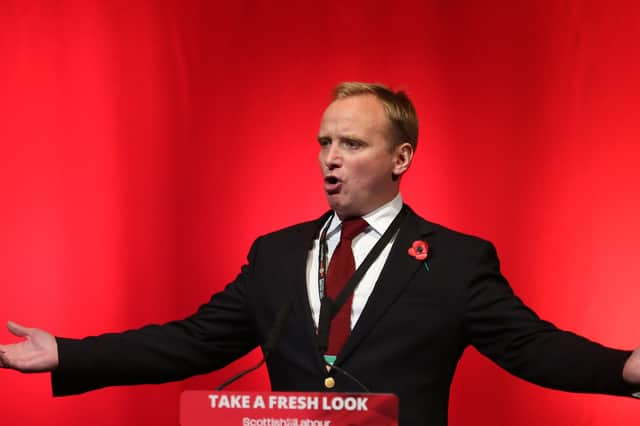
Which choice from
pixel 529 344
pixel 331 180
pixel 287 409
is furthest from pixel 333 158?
pixel 287 409

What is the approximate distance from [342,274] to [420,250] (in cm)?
19

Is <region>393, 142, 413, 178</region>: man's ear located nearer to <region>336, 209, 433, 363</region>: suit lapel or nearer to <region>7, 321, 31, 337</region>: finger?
<region>336, 209, 433, 363</region>: suit lapel

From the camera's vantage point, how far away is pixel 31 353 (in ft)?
6.73

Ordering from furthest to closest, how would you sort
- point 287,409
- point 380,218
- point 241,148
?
1. point 241,148
2. point 380,218
3. point 287,409

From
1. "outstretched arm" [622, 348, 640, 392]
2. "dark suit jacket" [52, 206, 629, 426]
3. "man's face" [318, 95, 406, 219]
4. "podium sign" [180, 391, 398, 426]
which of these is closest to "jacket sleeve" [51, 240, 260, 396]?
"dark suit jacket" [52, 206, 629, 426]

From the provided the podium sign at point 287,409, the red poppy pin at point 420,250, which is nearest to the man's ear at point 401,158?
the red poppy pin at point 420,250

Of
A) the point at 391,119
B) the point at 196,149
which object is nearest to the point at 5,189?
the point at 196,149

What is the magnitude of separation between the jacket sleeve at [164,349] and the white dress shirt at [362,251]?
20cm

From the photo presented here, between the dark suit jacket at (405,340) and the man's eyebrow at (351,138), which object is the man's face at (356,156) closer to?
the man's eyebrow at (351,138)

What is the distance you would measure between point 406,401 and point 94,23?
1.75 meters

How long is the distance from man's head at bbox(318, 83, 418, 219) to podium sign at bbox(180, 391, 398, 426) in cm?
78

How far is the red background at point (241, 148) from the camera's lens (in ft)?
9.20

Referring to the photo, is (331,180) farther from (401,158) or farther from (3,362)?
(3,362)

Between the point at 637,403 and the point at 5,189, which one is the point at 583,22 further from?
the point at 5,189
